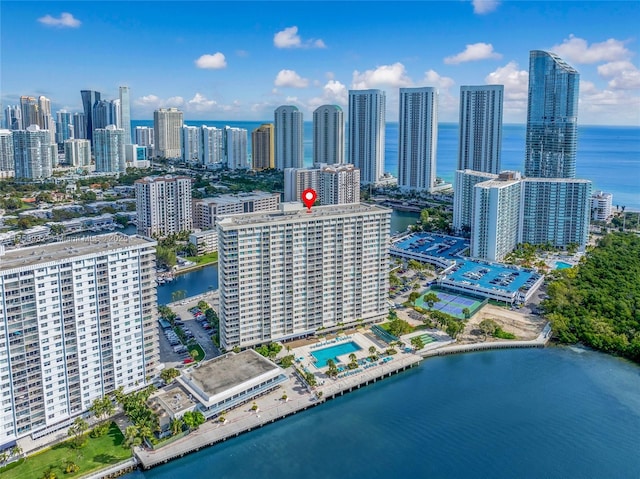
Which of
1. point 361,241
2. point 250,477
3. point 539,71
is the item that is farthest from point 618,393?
point 539,71

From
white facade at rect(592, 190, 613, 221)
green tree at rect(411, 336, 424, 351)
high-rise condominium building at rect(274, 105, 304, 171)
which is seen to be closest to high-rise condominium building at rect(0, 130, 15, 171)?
high-rise condominium building at rect(274, 105, 304, 171)

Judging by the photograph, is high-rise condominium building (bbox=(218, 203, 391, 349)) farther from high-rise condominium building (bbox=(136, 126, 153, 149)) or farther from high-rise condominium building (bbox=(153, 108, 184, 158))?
high-rise condominium building (bbox=(136, 126, 153, 149))

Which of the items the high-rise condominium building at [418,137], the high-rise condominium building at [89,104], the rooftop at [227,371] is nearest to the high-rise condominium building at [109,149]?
the high-rise condominium building at [89,104]

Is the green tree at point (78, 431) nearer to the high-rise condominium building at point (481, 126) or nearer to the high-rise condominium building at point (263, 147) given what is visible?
the high-rise condominium building at point (481, 126)

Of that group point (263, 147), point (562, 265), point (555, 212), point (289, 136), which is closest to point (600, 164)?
point (289, 136)

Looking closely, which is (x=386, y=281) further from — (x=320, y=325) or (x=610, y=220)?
(x=610, y=220)
